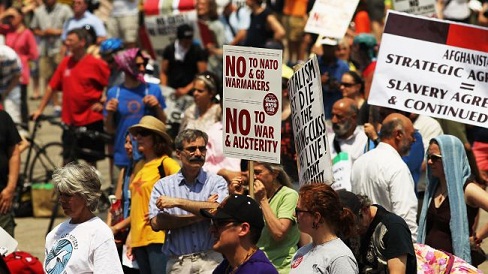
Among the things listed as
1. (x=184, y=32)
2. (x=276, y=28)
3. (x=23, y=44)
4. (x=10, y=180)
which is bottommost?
(x=23, y=44)

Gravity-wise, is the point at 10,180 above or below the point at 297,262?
below

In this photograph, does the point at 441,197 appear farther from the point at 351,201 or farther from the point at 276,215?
the point at 351,201

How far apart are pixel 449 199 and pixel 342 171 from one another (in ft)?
5.86

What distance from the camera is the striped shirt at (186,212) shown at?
948 cm

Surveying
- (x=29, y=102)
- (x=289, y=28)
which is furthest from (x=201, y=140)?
(x=29, y=102)

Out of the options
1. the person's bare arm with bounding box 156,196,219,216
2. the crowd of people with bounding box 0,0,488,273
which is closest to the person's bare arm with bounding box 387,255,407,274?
the crowd of people with bounding box 0,0,488,273

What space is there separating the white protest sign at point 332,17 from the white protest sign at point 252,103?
4606 mm

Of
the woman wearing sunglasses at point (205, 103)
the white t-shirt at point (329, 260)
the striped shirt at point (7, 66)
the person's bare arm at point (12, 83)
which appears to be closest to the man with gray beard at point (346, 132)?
the woman wearing sunglasses at point (205, 103)

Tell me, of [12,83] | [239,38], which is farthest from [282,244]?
[239,38]

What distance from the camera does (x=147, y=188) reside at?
1020cm

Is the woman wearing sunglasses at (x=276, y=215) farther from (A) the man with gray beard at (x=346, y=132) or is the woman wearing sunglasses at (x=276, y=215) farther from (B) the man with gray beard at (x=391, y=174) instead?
(A) the man with gray beard at (x=346, y=132)

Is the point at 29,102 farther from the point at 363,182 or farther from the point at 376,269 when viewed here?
the point at 376,269

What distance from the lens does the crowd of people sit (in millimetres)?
7535

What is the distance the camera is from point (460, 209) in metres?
9.16
